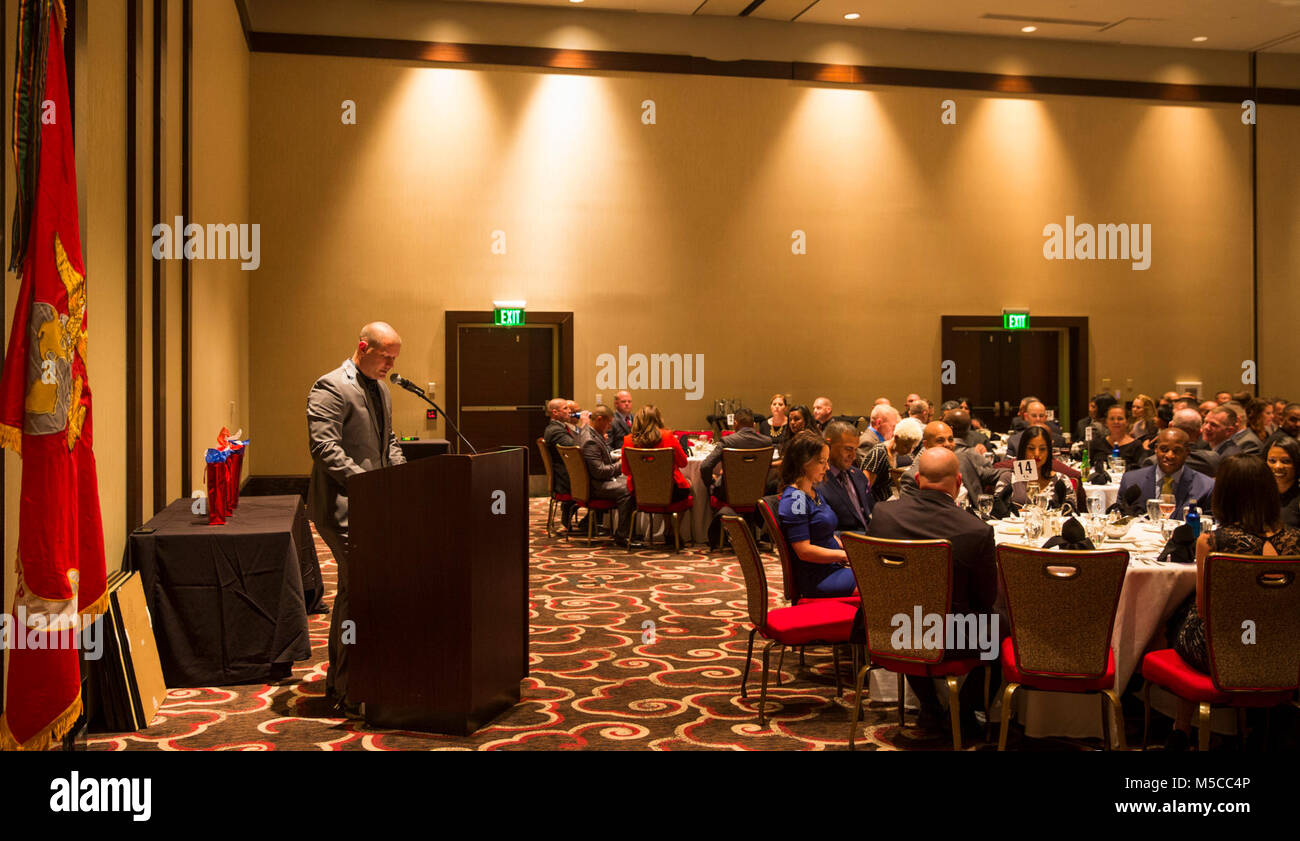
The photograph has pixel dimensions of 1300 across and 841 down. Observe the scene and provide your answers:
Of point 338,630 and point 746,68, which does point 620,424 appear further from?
point 338,630

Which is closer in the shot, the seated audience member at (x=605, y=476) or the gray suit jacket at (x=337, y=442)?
the gray suit jacket at (x=337, y=442)

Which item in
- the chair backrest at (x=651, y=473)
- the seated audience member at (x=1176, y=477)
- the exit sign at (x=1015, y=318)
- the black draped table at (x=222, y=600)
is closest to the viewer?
the black draped table at (x=222, y=600)

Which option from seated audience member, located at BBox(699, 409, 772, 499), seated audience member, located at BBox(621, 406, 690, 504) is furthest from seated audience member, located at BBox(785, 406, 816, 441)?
seated audience member, located at BBox(621, 406, 690, 504)

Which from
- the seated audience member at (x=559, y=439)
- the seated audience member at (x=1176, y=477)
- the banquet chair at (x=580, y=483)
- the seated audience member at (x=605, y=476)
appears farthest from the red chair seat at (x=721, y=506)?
the seated audience member at (x=1176, y=477)

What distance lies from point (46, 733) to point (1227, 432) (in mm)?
6955

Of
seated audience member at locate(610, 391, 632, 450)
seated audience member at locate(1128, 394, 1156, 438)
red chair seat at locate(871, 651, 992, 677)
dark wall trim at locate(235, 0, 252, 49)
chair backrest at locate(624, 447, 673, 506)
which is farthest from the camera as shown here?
seated audience member at locate(610, 391, 632, 450)

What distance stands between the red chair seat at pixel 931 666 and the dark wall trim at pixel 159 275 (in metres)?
4.13

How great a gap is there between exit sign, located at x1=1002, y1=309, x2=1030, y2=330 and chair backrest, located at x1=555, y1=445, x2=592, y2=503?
7.02 metres

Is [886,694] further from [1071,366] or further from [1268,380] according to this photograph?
[1268,380]

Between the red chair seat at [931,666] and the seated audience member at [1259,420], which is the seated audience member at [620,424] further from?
the red chair seat at [931,666]

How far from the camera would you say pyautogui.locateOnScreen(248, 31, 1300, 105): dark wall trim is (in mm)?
12016

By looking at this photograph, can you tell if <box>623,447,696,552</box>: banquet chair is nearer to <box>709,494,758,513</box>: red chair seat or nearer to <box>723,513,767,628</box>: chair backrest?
<box>709,494,758,513</box>: red chair seat

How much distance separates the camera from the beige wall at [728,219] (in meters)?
12.1

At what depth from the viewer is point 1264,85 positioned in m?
14.6
